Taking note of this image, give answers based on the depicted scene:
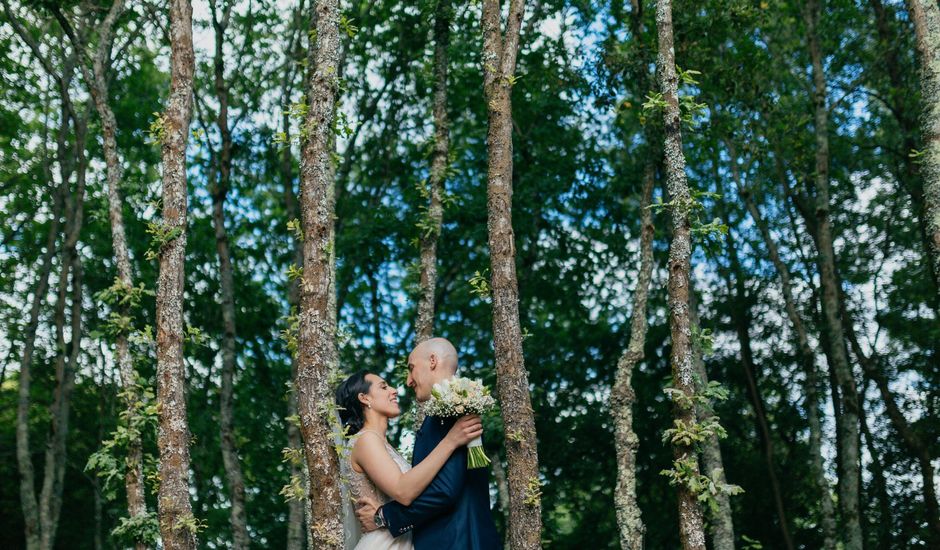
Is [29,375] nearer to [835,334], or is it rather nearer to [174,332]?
[174,332]

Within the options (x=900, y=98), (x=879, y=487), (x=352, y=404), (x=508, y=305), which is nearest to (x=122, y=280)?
(x=508, y=305)

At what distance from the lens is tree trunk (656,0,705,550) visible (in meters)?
8.43

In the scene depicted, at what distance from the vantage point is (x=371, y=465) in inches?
251

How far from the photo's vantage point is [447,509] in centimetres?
616

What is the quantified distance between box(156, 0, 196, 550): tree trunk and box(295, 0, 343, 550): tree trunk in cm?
228

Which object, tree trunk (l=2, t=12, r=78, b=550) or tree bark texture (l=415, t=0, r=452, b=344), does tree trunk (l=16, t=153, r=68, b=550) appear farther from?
tree bark texture (l=415, t=0, r=452, b=344)

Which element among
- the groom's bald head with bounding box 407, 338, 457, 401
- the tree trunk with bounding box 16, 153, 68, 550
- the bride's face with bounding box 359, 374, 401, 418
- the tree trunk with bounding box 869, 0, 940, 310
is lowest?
the bride's face with bounding box 359, 374, 401, 418

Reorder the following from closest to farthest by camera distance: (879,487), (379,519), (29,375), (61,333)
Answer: (379,519), (29,375), (61,333), (879,487)

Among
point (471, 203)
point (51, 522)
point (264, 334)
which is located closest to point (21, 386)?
point (51, 522)

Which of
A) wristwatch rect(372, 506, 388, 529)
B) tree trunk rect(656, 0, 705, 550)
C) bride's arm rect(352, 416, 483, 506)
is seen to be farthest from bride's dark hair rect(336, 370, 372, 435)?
tree trunk rect(656, 0, 705, 550)

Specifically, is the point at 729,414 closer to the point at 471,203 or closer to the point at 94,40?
the point at 471,203

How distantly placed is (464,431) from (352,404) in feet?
3.15

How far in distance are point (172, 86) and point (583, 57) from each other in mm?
10360

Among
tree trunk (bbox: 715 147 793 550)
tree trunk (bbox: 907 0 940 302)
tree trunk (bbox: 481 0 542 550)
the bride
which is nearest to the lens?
the bride
